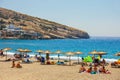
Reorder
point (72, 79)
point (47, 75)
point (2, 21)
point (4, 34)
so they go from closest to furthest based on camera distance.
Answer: point (72, 79) → point (47, 75) → point (4, 34) → point (2, 21)

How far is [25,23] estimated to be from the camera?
19938 centimetres

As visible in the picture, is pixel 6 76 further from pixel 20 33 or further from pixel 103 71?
pixel 20 33

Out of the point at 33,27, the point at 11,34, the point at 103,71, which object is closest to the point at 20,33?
the point at 11,34

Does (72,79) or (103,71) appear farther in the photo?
(103,71)

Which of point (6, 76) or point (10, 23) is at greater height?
point (10, 23)

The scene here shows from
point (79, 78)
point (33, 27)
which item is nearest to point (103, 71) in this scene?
point (79, 78)

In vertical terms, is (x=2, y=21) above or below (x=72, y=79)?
above

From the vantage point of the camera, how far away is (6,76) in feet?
85.5

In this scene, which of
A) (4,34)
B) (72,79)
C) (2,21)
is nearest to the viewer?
(72,79)

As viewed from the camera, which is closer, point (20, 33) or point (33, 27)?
point (20, 33)

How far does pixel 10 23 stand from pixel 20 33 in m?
18.5

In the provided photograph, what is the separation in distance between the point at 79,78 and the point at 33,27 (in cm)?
17152

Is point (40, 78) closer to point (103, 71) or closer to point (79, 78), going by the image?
point (79, 78)

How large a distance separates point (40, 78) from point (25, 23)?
176 meters
